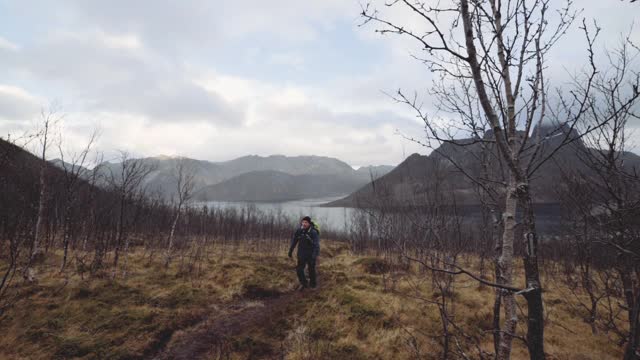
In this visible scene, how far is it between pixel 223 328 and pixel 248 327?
63 centimetres

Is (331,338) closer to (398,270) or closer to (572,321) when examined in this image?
(572,321)

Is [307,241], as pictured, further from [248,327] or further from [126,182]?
[126,182]

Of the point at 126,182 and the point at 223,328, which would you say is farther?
the point at 126,182

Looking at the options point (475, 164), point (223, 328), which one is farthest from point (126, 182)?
point (475, 164)

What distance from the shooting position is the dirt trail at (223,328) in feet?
18.9

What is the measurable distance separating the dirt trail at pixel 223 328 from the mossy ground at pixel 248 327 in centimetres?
16

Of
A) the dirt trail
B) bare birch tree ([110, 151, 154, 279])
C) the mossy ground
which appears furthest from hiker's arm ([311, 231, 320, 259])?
bare birch tree ([110, 151, 154, 279])

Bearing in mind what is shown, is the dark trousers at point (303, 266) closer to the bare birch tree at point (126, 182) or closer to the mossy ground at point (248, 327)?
the mossy ground at point (248, 327)

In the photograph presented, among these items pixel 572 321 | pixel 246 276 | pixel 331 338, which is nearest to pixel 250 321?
pixel 331 338

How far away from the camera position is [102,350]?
5.63 meters

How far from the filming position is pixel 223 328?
705cm

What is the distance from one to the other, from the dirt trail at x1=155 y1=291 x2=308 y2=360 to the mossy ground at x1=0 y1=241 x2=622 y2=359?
0.54 ft

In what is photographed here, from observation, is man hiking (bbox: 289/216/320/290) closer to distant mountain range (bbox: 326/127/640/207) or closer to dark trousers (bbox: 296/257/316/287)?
dark trousers (bbox: 296/257/316/287)

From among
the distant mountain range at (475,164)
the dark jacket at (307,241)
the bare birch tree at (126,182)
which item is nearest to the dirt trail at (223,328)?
the dark jacket at (307,241)
